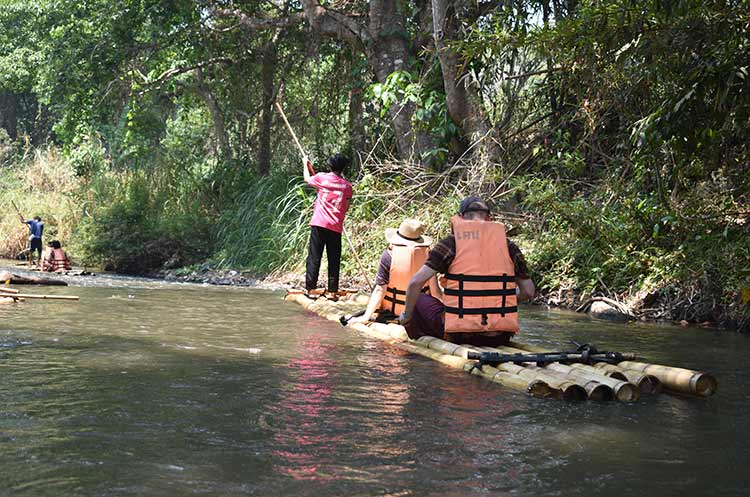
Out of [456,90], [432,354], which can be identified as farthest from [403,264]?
[456,90]

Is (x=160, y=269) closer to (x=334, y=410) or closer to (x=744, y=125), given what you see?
(x=744, y=125)

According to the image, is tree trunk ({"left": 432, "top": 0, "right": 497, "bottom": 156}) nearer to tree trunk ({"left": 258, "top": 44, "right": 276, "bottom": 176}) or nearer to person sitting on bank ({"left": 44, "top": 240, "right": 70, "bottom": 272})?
tree trunk ({"left": 258, "top": 44, "right": 276, "bottom": 176})

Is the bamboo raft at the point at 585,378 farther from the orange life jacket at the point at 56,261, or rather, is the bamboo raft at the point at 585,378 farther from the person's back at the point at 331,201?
the orange life jacket at the point at 56,261

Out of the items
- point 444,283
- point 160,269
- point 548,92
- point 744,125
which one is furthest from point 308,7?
point 444,283

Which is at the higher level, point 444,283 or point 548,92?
point 548,92

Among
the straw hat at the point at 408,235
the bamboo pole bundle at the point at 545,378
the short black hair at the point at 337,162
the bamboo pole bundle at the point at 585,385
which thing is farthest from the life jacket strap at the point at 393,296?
the short black hair at the point at 337,162

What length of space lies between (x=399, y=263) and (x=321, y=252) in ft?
9.66

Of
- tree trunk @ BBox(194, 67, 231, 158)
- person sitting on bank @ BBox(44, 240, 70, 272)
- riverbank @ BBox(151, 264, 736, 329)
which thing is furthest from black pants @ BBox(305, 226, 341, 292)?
tree trunk @ BBox(194, 67, 231, 158)

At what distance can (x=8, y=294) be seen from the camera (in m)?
9.29

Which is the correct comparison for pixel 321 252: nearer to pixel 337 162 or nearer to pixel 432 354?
pixel 337 162

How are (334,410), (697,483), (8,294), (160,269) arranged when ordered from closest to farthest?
(697,483) < (334,410) < (8,294) < (160,269)

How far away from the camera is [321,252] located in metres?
10.1

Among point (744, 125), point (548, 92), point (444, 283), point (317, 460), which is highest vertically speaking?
point (548, 92)

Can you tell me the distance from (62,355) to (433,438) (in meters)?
3.12
